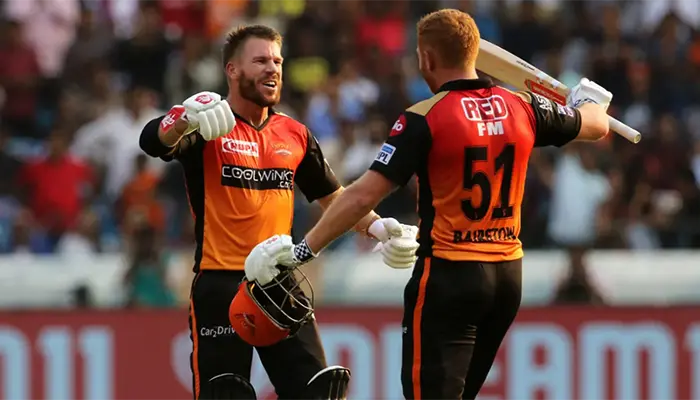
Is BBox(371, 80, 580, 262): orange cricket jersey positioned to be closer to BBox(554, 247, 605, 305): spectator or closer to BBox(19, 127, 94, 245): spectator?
BBox(554, 247, 605, 305): spectator

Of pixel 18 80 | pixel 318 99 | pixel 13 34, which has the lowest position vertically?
pixel 318 99

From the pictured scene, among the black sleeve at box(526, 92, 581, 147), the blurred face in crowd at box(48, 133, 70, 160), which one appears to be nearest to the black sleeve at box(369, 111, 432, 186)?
the black sleeve at box(526, 92, 581, 147)

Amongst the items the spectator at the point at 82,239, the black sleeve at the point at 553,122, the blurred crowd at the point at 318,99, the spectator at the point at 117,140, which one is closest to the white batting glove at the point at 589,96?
the black sleeve at the point at 553,122

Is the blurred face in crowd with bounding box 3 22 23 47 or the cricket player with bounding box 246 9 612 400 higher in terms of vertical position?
the blurred face in crowd with bounding box 3 22 23 47

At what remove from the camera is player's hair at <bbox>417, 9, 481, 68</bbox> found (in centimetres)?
623

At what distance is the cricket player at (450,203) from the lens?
619 cm

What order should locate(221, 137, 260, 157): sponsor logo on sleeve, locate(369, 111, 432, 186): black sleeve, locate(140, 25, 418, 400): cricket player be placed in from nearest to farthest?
locate(369, 111, 432, 186): black sleeve
locate(140, 25, 418, 400): cricket player
locate(221, 137, 260, 157): sponsor logo on sleeve

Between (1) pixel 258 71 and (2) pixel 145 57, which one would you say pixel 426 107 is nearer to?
(1) pixel 258 71

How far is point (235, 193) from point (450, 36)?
→ 58.9 inches

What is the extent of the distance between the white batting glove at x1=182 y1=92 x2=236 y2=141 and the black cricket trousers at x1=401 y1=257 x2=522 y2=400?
1.13 m

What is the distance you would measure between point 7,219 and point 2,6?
3.50 m

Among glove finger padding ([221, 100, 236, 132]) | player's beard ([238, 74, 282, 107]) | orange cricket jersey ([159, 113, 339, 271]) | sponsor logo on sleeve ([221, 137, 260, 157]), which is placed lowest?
orange cricket jersey ([159, 113, 339, 271])

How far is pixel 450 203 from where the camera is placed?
20.6ft

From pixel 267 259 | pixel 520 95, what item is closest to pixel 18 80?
pixel 267 259
